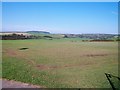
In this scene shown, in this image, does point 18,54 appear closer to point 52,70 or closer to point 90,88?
point 52,70

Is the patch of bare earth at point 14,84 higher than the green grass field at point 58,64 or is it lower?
lower

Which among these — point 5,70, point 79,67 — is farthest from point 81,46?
point 5,70

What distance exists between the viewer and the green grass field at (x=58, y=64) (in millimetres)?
4617

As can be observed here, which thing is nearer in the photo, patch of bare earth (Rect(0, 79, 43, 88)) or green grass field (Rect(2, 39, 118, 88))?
patch of bare earth (Rect(0, 79, 43, 88))

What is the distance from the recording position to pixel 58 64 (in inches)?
261

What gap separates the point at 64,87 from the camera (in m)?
4.15

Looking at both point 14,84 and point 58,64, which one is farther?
point 58,64

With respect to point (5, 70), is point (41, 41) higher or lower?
higher

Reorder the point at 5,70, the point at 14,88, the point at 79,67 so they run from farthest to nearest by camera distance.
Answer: the point at 79,67 < the point at 5,70 < the point at 14,88

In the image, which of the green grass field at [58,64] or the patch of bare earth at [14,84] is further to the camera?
the green grass field at [58,64]

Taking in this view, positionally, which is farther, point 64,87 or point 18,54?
point 18,54

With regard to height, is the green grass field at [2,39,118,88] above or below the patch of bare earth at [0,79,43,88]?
above

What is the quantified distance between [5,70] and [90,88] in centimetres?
267

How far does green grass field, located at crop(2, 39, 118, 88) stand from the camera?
4.62 metres
